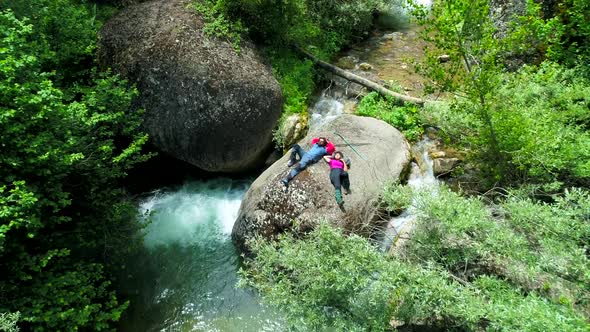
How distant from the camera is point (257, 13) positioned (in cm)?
1214

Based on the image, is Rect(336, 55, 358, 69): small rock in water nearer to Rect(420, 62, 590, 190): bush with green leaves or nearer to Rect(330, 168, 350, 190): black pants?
Rect(420, 62, 590, 190): bush with green leaves

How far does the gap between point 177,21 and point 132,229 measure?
6.31 meters

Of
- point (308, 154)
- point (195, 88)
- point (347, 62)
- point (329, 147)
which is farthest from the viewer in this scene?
point (347, 62)

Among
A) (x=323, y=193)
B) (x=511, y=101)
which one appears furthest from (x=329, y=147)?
(x=511, y=101)

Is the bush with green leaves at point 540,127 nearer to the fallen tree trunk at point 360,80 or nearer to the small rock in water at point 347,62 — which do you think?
the fallen tree trunk at point 360,80

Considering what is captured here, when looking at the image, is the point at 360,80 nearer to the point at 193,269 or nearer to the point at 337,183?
the point at 337,183

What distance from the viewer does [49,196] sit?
22.6 ft

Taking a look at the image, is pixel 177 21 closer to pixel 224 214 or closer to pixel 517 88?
pixel 224 214

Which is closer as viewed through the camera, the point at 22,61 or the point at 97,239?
the point at 22,61

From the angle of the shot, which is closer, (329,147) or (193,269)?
(193,269)

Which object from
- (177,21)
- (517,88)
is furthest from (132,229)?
(517,88)

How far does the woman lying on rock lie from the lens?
29.1 ft

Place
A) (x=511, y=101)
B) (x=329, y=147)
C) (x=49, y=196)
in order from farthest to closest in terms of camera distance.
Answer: (x=329, y=147), (x=511, y=101), (x=49, y=196)

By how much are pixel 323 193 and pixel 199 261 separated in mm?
3763
